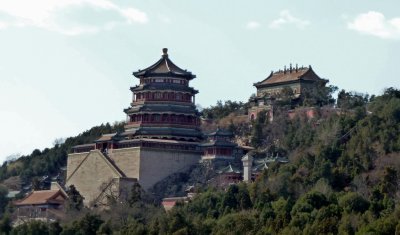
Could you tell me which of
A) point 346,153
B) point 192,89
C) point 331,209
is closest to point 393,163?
point 346,153

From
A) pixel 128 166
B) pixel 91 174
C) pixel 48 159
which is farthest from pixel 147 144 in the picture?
pixel 48 159

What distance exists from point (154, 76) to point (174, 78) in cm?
126

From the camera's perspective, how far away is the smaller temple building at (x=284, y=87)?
86.0 metres

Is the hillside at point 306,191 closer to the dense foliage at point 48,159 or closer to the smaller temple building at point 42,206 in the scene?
the smaller temple building at point 42,206

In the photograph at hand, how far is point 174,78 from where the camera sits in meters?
82.5

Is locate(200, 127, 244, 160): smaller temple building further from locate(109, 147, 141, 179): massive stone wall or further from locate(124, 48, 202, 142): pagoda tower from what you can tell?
locate(109, 147, 141, 179): massive stone wall

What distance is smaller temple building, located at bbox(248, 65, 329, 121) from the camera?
282 ft

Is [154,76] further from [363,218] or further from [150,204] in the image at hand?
[363,218]

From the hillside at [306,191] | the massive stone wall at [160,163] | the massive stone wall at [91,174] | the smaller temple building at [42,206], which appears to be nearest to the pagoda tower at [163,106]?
the massive stone wall at [160,163]

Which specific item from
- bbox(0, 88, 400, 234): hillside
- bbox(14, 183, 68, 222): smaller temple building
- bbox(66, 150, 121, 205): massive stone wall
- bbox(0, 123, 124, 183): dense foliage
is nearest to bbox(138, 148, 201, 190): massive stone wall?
bbox(0, 88, 400, 234): hillside

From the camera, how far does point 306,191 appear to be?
6656cm

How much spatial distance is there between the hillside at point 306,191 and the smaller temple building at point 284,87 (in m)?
3.80

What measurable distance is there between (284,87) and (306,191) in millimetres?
23053

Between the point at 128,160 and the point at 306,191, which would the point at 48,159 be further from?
the point at 306,191
